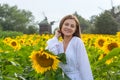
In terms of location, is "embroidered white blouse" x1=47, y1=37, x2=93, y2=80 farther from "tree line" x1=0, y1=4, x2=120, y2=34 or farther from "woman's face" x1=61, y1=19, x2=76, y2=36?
"tree line" x1=0, y1=4, x2=120, y2=34

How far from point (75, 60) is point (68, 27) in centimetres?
26

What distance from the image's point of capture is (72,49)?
3.56 m

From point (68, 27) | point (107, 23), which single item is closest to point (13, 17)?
point (107, 23)

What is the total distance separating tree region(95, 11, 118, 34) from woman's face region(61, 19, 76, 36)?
1823 centimetres

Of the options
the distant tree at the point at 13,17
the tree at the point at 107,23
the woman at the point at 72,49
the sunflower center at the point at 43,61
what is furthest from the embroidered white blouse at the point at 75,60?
the distant tree at the point at 13,17


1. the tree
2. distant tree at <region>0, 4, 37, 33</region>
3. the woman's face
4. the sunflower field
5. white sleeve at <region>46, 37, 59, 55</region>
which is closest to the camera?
the sunflower field

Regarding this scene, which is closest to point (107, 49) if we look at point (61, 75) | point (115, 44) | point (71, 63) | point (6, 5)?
point (115, 44)

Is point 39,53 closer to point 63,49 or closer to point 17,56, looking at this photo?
point 63,49

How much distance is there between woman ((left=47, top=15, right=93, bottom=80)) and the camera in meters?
3.48

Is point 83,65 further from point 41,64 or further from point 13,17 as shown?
point 13,17

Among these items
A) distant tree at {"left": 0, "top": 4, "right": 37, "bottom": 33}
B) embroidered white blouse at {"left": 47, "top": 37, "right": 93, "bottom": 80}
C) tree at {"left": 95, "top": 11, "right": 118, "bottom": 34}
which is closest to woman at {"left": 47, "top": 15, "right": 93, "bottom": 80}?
embroidered white blouse at {"left": 47, "top": 37, "right": 93, "bottom": 80}

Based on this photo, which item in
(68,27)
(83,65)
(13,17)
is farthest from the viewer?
(13,17)

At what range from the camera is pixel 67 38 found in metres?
3.65

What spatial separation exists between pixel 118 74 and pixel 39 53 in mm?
979
